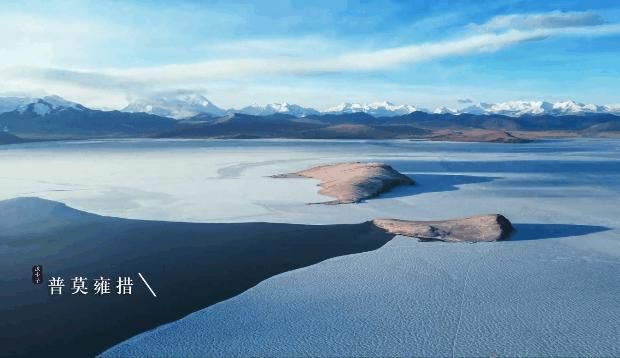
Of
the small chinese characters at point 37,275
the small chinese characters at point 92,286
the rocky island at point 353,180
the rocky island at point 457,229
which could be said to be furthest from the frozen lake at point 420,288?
the small chinese characters at point 37,275

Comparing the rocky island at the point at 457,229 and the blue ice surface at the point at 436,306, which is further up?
the rocky island at the point at 457,229

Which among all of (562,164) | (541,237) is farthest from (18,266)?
(562,164)

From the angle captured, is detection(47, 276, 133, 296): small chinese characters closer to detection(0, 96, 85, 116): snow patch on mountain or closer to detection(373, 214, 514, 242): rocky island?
detection(373, 214, 514, 242): rocky island

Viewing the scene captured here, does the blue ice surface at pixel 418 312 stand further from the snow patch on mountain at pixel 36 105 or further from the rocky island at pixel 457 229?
the snow patch on mountain at pixel 36 105

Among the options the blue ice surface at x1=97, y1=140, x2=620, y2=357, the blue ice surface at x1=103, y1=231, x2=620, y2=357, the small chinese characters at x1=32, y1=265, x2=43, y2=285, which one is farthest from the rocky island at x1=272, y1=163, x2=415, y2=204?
the small chinese characters at x1=32, y1=265, x2=43, y2=285

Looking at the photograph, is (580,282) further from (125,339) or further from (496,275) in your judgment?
(125,339)

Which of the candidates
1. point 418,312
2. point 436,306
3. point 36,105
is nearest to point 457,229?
point 436,306

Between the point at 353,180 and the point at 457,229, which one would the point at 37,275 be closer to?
the point at 457,229
